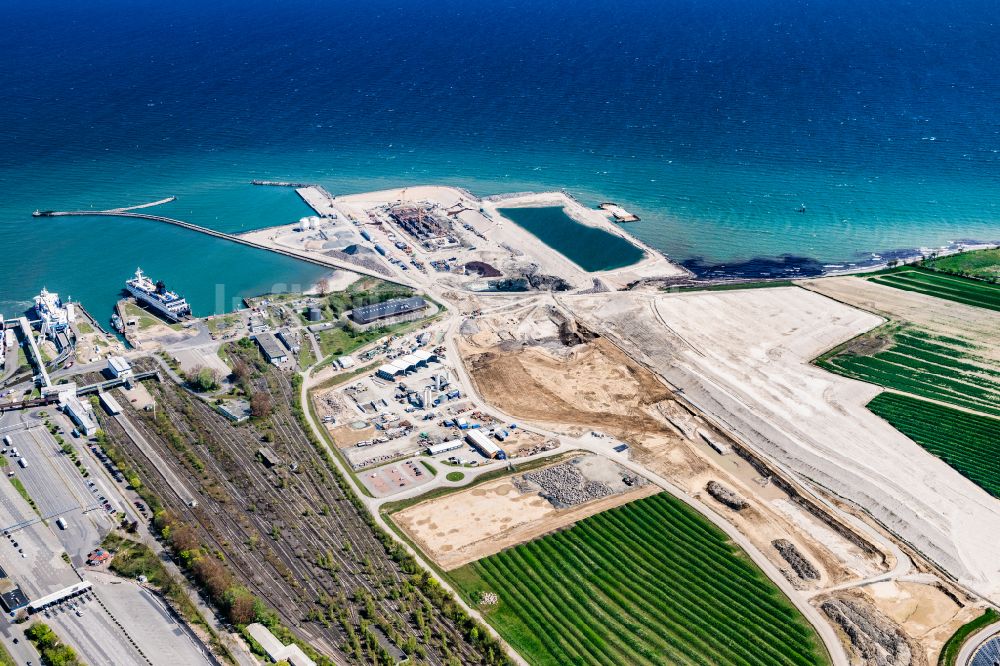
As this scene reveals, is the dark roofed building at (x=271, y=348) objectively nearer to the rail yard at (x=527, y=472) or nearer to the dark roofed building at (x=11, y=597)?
the rail yard at (x=527, y=472)

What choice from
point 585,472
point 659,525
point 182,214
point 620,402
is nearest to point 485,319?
point 620,402

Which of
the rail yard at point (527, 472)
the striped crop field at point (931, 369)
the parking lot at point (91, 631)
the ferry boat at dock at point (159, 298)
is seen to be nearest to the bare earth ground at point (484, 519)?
the rail yard at point (527, 472)

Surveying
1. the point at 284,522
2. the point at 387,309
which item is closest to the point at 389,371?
the point at 387,309

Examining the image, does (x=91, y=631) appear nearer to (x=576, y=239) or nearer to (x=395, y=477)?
(x=395, y=477)

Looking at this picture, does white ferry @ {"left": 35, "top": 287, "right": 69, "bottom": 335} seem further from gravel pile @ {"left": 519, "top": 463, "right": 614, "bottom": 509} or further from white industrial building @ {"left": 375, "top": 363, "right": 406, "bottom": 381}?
gravel pile @ {"left": 519, "top": 463, "right": 614, "bottom": 509}

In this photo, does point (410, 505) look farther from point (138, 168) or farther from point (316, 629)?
point (138, 168)

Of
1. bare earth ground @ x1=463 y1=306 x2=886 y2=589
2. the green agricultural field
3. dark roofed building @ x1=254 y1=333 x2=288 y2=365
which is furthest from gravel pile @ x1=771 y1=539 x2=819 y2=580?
the green agricultural field
